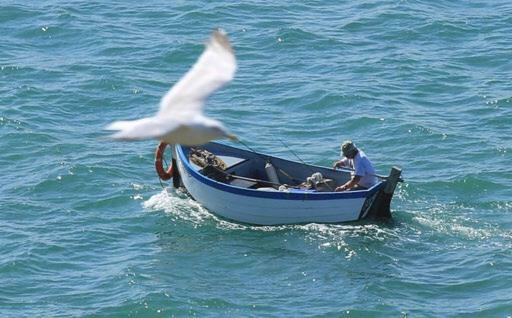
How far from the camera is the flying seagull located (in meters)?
13.7

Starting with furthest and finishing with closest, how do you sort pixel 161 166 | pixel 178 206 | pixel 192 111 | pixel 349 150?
1. pixel 161 166
2. pixel 178 206
3. pixel 349 150
4. pixel 192 111

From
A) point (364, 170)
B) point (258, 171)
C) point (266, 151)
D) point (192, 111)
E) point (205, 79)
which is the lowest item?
point (266, 151)

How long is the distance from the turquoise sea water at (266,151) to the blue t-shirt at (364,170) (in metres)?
0.80

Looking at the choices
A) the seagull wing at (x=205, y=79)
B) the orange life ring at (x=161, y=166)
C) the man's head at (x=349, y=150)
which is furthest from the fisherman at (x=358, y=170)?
the seagull wing at (x=205, y=79)


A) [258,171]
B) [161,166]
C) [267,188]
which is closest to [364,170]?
[267,188]

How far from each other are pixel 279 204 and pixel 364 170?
1.70 meters

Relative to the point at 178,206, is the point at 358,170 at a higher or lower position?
higher

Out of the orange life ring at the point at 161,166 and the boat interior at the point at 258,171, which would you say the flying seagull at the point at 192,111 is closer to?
the boat interior at the point at 258,171

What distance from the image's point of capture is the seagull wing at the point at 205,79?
14.8 m

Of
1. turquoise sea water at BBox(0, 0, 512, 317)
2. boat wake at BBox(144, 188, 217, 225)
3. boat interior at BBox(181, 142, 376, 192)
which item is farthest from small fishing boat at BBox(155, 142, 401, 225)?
turquoise sea water at BBox(0, 0, 512, 317)

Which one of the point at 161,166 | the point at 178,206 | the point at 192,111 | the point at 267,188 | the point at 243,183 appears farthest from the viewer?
the point at 161,166

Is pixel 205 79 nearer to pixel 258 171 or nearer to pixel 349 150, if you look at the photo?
pixel 349 150

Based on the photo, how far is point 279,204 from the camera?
25328 mm

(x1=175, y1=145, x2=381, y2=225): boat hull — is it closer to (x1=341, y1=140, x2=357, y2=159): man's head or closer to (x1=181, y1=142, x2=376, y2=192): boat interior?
(x1=181, y1=142, x2=376, y2=192): boat interior
